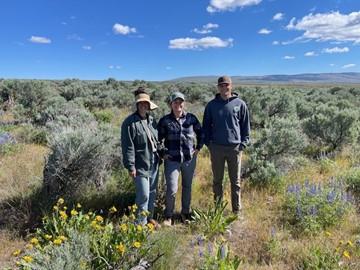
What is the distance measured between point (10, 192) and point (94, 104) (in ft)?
44.7

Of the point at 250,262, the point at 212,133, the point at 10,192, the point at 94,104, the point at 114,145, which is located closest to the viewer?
the point at 250,262

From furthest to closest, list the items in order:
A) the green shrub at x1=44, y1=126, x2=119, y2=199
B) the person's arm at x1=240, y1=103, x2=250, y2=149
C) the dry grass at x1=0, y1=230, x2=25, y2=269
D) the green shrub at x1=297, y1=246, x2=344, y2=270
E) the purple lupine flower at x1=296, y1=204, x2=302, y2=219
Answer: the green shrub at x1=44, y1=126, x2=119, y2=199 < the person's arm at x1=240, y1=103, x2=250, y2=149 < the purple lupine flower at x1=296, y1=204, x2=302, y2=219 < the dry grass at x1=0, y1=230, x2=25, y2=269 < the green shrub at x1=297, y1=246, x2=344, y2=270

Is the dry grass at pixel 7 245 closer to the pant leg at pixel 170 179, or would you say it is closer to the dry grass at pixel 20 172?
the dry grass at pixel 20 172

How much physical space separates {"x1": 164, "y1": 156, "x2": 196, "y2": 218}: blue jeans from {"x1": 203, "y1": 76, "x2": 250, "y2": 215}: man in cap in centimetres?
42

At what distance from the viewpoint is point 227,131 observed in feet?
17.7

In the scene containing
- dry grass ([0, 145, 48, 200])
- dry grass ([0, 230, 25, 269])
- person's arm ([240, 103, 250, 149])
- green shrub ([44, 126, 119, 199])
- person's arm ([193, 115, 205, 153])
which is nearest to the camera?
dry grass ([0, 230, 25, 269])

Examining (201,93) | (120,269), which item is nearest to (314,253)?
(120,269)

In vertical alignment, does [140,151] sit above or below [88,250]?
above

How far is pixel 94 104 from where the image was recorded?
19.2 meters

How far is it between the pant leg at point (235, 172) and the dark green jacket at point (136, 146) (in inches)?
48.4

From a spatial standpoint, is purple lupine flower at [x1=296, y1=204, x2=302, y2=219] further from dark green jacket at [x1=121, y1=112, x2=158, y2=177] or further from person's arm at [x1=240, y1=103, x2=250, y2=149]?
dark green jacket at [x1=121, y1=112, x2=158, y2=177]

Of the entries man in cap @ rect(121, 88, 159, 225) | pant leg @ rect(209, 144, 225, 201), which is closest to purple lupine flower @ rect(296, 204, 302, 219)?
pant leg @ rect(209, 144, 225, 201)

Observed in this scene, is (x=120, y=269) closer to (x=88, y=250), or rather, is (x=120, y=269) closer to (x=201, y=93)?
(x=88, y=250)

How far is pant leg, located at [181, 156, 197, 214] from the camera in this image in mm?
5387
